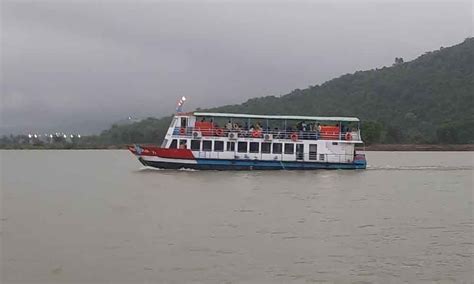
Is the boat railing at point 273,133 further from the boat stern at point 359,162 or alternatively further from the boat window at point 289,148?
the boat stern at point 359,162

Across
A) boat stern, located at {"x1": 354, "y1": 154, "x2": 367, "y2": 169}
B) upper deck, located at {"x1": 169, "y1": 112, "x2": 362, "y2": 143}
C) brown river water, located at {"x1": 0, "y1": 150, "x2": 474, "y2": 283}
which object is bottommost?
brown river water, located at {"x1": 0, "y1": 150, "x2": 474, "y2": 283}

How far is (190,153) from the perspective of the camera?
37.1m

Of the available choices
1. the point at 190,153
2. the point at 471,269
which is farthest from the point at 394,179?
the point at 471,269

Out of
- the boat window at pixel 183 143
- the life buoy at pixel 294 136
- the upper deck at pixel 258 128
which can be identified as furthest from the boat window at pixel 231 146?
the life buoy at pixel 294 136

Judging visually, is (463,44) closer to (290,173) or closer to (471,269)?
(290,173)

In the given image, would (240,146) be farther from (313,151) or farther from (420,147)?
(420,147)

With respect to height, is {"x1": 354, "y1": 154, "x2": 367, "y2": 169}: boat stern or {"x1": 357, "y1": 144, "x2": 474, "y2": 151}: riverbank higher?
{"x1": 357, "y1": 144, "x2": 474, "y2": 151}: riverbank

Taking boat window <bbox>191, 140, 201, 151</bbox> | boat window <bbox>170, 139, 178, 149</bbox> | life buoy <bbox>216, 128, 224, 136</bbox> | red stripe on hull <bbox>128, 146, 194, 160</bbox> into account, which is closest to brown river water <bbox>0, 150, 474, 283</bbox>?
red stripe on hull <bbox>128, 146, 194, 160</bbox>

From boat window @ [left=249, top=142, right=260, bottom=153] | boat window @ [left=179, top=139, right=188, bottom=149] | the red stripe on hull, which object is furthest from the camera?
boat window @ [left=249, top=142, right=260, bottom=153]

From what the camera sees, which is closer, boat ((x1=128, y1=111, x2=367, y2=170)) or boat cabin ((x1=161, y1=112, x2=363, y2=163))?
boat ((x1=128, y1=111, x2=367, y2=170))

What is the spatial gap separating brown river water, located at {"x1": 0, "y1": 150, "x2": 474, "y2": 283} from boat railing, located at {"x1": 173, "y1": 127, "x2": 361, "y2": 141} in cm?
677

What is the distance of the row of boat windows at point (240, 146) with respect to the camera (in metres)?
37.6

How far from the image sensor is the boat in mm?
37375

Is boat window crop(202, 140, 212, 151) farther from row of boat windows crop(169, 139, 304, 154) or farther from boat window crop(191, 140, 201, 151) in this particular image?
boat window crop(191, 140, 201, 151)
